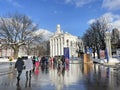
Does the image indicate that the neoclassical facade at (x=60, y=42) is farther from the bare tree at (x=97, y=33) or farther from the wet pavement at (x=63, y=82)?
the wet pavement at (x=63, y=82)

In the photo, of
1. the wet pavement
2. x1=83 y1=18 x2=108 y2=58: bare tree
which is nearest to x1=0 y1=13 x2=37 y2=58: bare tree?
x1=83 y1=18 x2=108 y2=58: bare tree

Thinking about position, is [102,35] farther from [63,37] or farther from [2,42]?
[63,37]

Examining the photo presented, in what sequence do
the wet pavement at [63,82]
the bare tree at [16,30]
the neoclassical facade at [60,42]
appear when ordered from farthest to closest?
the neoclassical facade at [60,42]
the bare tree at [16,30]
the wet pavement at [63,82]

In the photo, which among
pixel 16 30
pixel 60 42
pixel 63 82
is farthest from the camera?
pixel 60 42

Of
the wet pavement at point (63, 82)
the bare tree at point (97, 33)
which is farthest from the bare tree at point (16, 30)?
the wet pavement at point (63, 82)

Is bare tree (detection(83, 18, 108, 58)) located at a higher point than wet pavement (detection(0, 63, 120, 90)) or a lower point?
higher

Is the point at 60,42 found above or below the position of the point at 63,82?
above

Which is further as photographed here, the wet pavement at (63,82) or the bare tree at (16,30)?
the bare tree at (16,30)

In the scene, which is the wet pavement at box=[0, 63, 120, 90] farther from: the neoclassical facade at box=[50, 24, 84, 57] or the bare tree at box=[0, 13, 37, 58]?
the neoclassical facade at box=[50, 24, 84, 57]

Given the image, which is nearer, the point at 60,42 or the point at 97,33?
the point at 97,33

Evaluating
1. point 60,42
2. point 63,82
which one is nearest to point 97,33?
point 63,82

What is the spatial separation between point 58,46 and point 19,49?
85728mm

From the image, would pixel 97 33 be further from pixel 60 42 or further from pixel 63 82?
pixel 60 42

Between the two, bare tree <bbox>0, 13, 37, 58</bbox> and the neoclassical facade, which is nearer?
bare tree <bbox>0, 13, 37, 58</bbox>
